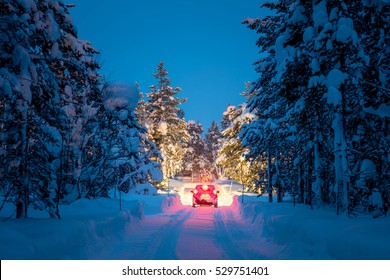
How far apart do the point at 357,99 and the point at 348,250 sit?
6.08 meters

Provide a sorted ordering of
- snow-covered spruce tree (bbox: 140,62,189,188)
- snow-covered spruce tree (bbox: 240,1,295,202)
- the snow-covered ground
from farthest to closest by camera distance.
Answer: snow-covered spruce tree (bbox: 140,62,189,188) → snow-covered spruce tree (bbox: 240,1,295,202) → the snow-covered ground

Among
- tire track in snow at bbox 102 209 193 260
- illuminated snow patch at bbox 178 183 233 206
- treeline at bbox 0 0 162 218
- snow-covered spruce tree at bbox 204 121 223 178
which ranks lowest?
illuminated snow patch at bbox 178 183 233 206

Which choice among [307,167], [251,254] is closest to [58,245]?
[251,254]

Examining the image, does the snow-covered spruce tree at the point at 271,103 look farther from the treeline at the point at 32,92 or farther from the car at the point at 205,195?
the treeline at the point at 32,92

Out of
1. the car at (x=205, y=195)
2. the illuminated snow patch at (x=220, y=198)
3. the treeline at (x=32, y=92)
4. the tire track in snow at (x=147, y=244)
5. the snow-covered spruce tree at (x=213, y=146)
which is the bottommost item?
the illuminated snow patch at (x=220, y=198)

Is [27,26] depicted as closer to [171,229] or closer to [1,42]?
[1,42]

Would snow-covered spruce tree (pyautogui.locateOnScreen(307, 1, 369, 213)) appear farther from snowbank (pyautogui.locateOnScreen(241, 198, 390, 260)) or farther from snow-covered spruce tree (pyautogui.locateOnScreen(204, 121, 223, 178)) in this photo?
snow-covered spruce tree (pyautogui.locateOnScreen(204, 121, 223, 178))

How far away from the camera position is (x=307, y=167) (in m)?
16.9

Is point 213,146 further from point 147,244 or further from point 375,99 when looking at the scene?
point 147,244

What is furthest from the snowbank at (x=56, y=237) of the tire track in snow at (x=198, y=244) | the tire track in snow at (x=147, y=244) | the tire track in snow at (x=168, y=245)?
the tire track in snow at (x=198, y=244)

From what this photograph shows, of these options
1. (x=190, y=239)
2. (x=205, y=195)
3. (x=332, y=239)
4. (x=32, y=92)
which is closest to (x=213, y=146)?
(x=205, y=195)

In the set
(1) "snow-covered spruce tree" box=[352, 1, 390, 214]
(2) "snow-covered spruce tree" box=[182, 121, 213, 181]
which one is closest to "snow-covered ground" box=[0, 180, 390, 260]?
(1) "snow-covered spruce tree" box=[352, 1, 390, 214]

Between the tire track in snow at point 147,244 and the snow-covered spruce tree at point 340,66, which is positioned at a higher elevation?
the snow-covered spruce tree at point 340,66
